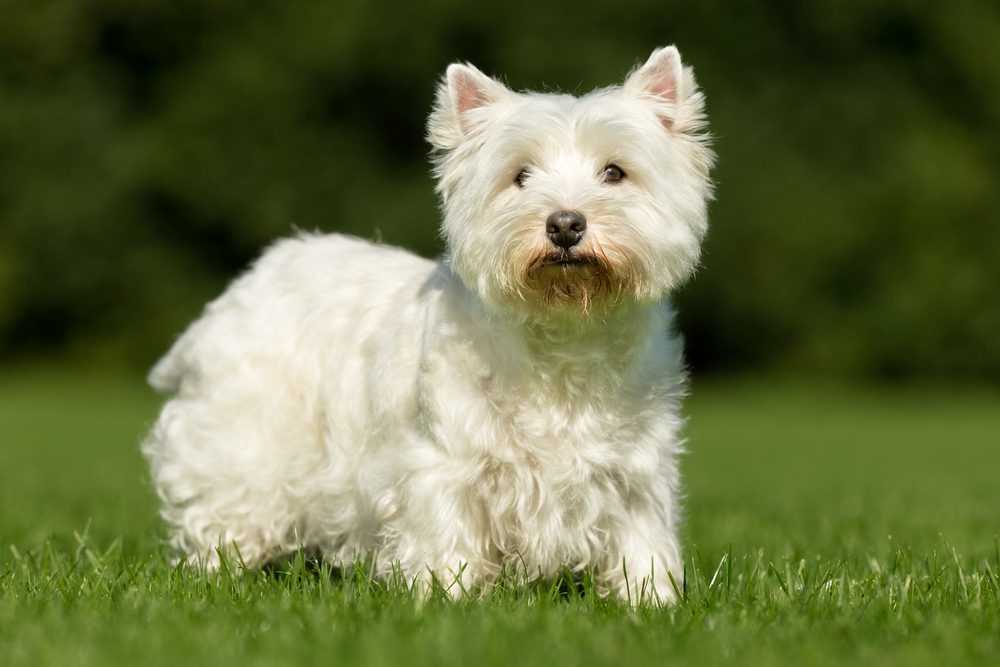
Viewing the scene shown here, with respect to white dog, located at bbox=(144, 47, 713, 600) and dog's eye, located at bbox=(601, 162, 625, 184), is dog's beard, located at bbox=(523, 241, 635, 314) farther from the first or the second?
dog's eye, located at bbox=(601, 162, 625, 184)

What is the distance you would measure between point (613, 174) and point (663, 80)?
0.51 metres

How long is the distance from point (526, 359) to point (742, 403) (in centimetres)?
2664

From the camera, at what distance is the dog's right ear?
5195 millimetres

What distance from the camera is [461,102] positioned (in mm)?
5250

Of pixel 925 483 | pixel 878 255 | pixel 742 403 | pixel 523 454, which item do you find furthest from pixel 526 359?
pixel 878 255

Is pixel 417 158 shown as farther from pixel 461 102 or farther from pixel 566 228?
pixel 566 228

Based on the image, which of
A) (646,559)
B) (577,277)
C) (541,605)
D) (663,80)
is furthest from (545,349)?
(663,80)

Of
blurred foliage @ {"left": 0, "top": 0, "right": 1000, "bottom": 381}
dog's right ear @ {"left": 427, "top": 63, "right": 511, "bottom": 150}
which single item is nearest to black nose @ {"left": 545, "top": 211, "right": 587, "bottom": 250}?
dog's right ear @ {"left": 427, "top": 63, "right": 511, "bottom": 150}

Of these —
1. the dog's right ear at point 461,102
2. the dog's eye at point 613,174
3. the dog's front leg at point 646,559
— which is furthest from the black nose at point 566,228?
the dog's front leg at point 646,559

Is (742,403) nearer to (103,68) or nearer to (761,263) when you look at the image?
(761,263)

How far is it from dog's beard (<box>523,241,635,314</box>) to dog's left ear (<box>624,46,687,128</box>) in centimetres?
77

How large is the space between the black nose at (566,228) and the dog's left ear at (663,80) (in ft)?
2.51

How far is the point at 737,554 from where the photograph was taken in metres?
6.53

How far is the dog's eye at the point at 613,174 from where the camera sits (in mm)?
4957
